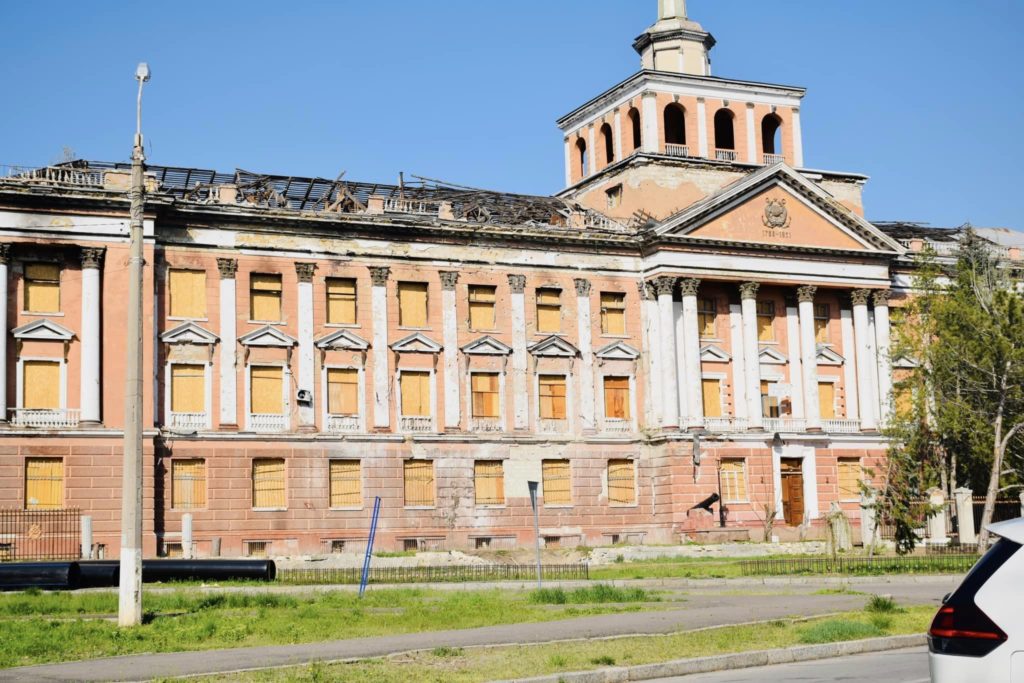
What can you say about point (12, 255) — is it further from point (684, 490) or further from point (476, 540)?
point (684, 490)

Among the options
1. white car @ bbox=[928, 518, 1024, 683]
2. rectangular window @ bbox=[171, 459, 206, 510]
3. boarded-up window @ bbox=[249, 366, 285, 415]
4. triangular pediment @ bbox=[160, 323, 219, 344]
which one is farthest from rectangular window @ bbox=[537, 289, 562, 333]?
Answer: white car @ bbox=[928, 518, 1024, 683]

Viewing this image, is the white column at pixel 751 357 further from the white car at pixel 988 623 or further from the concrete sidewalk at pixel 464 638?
the white car at pixel 988 623

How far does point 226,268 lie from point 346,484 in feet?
29.1

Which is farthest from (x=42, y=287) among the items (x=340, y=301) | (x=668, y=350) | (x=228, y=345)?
(x=668, y=350)

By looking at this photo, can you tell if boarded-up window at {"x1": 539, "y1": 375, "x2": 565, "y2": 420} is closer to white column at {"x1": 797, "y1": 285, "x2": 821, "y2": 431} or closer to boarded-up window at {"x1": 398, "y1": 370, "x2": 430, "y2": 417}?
boarded-up window at {"x1": 398, "y1": 370, "x2": 430, "y2": 417}

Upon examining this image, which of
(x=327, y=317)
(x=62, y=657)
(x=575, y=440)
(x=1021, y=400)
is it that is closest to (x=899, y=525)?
(x=1021, y=400)

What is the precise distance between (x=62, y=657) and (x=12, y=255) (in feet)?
99.3

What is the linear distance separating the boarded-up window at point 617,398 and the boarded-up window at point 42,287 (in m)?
21.1

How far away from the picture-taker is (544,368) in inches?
2095

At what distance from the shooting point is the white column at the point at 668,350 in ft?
176

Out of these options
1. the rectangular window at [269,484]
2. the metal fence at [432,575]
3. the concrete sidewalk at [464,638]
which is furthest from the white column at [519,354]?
the concrete sidewalk at [464,638]

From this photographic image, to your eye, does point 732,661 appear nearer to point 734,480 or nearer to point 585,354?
point 585,354

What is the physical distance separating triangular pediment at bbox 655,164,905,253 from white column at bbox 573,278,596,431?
3862 millimetres

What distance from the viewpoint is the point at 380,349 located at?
50.7 meters
